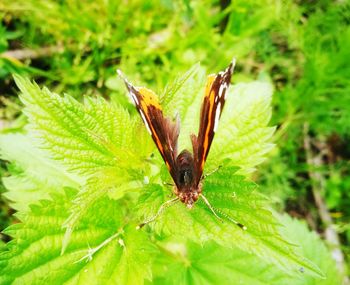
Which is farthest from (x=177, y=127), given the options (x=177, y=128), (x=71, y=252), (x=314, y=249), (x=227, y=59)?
(x=227, y=59)

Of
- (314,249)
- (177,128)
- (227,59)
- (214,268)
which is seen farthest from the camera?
A: (227,59)

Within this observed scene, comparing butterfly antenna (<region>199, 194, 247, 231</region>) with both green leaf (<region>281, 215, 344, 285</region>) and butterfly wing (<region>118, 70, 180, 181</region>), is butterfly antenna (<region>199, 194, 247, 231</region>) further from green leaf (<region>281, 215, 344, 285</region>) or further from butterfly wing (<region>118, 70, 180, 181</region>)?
green leaf (<region>281, 215, 344, 285</region>)

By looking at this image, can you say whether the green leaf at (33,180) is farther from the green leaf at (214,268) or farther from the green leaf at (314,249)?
the green leaf at (314,249)

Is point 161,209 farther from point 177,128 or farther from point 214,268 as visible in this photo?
point 214,268

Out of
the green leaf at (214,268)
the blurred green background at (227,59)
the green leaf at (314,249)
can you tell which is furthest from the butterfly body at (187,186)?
the blurred green background at (227,59)

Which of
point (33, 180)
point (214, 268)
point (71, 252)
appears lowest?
point (214, 268)

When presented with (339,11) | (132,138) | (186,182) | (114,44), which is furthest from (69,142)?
(339,11)

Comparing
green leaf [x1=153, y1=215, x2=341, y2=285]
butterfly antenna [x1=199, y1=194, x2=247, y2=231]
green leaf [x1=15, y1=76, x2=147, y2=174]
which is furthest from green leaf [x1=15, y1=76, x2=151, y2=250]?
green leaf [x1=153, y1=215, x2=341, y2=285]
